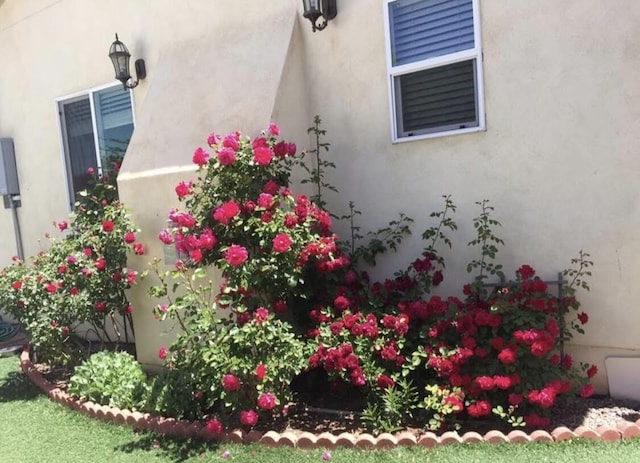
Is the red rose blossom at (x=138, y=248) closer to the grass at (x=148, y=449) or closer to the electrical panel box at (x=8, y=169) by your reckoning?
the grass at (x=148, y=449)

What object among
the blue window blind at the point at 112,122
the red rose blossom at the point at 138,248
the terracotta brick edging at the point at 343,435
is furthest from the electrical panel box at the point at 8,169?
the terracotta brick edging at the point at 343,435

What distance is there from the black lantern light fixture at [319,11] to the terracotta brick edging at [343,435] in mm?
3226

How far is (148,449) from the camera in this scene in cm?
389

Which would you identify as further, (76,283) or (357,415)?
(76,283)

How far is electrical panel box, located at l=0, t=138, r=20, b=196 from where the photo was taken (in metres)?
7.74

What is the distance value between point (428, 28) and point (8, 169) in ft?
21.1

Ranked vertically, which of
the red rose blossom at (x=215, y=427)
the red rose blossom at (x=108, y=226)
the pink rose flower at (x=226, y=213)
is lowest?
the red rose blossom at (x=215, y=427)

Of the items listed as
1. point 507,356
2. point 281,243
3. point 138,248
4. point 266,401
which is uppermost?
point 281,243

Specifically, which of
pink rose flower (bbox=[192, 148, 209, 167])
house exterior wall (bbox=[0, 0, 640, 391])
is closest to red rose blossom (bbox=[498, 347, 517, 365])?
house exterior wall (bbox=[0, 0, 640, 391])

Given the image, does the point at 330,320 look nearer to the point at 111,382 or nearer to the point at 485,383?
the point at 485,383

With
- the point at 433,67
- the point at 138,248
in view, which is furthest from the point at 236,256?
the point at 433,67

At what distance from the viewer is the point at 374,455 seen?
344cm

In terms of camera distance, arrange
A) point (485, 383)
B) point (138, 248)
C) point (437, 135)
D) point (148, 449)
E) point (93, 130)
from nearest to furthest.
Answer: point (485, 383), point (148, 449), point (437, 135), point (138, 248), point (93, 130)

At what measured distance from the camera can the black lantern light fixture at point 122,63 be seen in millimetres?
Result: 5934
